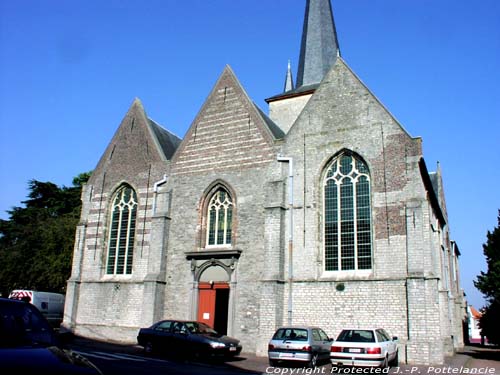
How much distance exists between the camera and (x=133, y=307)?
69.2 feet

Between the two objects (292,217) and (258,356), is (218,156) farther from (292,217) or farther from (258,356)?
(258,356)

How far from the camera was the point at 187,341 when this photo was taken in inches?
Result: 603

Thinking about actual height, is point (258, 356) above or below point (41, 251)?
below

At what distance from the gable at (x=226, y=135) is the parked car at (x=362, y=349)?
8919mm

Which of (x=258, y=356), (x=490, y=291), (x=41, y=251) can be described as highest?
(x=41, y=251)

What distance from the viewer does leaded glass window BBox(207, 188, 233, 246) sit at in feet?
66.9

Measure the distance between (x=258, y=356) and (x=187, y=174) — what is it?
912cm

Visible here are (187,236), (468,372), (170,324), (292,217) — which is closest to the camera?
(468,372)

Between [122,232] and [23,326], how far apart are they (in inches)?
712

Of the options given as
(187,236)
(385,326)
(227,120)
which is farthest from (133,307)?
(385,326)

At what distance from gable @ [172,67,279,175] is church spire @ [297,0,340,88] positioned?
7640 mm

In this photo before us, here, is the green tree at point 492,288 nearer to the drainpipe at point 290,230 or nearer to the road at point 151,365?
the drainpipe at point 290,230

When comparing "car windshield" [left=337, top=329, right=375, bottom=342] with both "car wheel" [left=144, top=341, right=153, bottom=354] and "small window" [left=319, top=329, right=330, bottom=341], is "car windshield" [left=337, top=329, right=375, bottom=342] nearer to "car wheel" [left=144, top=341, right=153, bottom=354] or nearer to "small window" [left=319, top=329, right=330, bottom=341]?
"small window" [left=319, top=329, right=330, bottom=341]

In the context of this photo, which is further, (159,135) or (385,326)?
(159,135)
